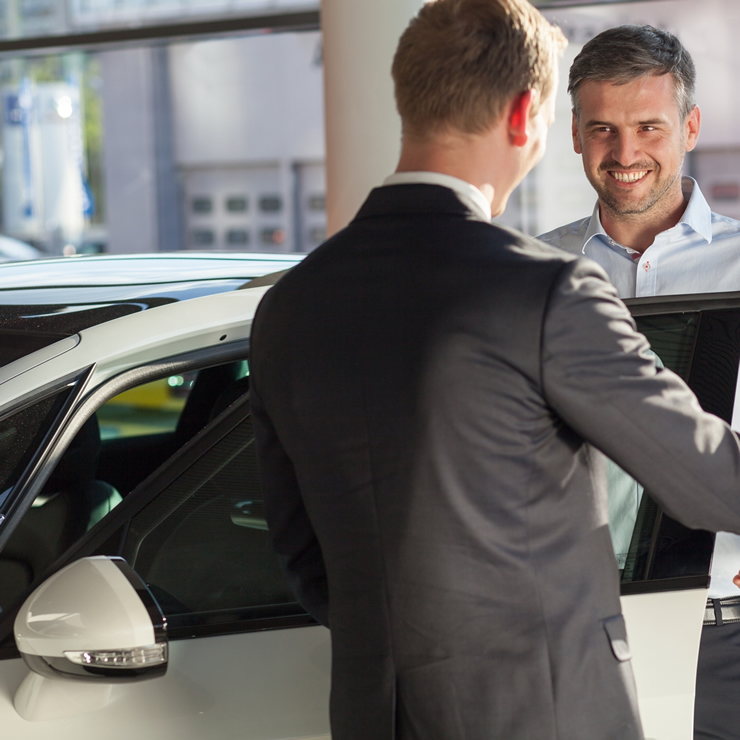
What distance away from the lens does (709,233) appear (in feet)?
6.40

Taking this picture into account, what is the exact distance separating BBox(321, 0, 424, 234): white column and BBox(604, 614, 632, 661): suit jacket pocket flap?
2.86 meters

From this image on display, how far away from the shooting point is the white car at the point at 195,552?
1479mm

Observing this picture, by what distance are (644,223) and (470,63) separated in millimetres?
911

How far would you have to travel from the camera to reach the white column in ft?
12.8

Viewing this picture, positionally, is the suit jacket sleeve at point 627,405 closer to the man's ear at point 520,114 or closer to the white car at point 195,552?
the man's ear at point 520,114

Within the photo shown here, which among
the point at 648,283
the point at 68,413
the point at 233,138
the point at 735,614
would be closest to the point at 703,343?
the point at 648,283

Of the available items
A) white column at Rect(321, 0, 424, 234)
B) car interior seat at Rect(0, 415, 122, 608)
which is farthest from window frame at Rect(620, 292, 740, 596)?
white column at Rect(321, 0, 424, 234)

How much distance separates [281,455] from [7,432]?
0.50 m

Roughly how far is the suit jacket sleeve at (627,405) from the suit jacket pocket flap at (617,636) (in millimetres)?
155

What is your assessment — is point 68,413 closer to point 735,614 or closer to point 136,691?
point 136,691

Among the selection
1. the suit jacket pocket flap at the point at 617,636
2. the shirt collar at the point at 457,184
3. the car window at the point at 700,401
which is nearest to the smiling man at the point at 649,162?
the car window at the point at 700,401

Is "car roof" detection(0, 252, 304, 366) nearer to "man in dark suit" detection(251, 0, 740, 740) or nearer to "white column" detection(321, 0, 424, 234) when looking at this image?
"man in dark suit" detection(251, 0, 740, 740)

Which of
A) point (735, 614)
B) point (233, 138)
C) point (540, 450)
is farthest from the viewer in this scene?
point (233, 138)

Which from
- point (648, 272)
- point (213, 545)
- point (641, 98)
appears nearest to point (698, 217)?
point (648, 272)
